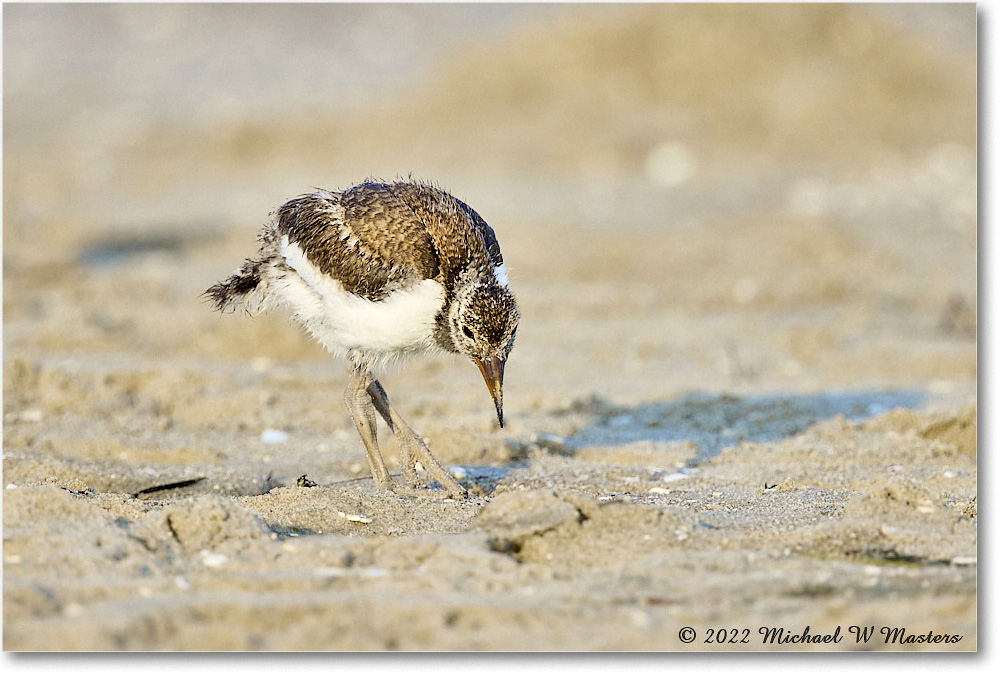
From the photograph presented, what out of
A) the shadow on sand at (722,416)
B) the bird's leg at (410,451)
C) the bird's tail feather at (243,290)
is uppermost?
the bird's tail feather at (243,290)

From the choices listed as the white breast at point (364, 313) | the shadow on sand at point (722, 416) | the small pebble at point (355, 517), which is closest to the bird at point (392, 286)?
the white breast at point (364, 313)

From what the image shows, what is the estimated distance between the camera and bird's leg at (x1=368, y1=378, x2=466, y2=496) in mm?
5141

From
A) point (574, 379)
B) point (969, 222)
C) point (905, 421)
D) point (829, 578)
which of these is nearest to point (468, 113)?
point (969, 222)

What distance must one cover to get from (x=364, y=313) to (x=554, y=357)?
13.1 ft

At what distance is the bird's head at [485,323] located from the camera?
15.7ft

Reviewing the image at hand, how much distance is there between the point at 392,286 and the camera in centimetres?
482

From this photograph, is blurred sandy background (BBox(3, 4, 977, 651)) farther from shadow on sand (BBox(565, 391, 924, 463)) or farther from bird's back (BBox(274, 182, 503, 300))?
bird's back (BBox(274, 182, 503, 300))

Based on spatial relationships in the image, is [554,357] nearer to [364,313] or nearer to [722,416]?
[722,416]

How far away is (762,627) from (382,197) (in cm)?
264

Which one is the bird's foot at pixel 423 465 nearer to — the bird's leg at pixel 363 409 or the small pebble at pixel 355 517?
the bird's leg at pixel 363 409

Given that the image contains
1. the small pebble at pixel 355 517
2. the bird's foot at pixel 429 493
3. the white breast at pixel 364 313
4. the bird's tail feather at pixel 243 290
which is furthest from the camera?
the bird's tail feather at pixel 243 290

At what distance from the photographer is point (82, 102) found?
2242 centimetres

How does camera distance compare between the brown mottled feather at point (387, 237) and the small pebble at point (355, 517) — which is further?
the brown mottled feather at point (387, 237)

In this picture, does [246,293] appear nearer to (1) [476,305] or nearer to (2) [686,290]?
(1) [476,305]
